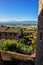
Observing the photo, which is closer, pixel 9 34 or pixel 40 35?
pixel 40 35

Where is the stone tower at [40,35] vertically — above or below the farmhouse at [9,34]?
above

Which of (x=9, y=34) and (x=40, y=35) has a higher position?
(x=40, y=35)

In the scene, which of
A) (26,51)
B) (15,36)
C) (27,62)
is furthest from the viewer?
(15,36)

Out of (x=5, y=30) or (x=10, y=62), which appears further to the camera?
(x=5, y=30)

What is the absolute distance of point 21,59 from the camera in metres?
27.5

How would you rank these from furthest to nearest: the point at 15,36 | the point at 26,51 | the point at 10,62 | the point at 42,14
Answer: the point at 15,36 < the point at 26,51 < the point at 10,62 < the point at 42,14

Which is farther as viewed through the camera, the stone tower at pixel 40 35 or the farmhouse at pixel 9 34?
the farmhouse at pixel 9 34

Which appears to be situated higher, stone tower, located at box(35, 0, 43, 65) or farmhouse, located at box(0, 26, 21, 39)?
stone tower, located at box(35, 0, 43, 65)

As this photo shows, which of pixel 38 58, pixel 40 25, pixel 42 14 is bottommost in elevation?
pixel 38 58

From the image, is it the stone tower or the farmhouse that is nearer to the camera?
the stone tower

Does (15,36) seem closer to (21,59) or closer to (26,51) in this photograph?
(26,51)

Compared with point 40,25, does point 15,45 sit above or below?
below

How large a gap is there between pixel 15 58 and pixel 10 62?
3.24 feet

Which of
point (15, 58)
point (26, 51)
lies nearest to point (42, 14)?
point (15, 58)
